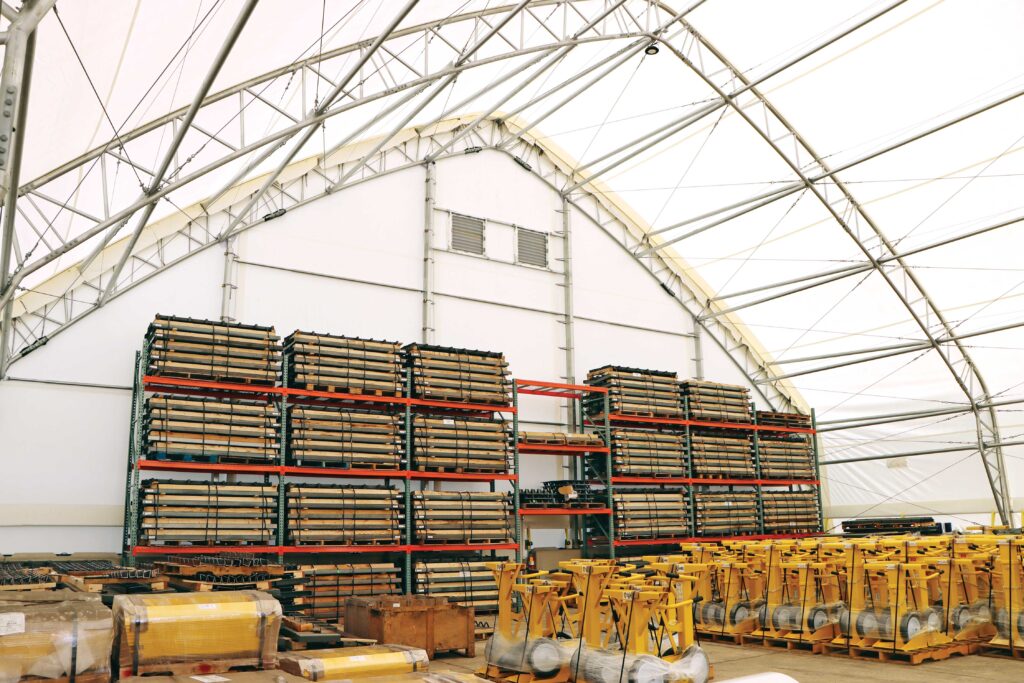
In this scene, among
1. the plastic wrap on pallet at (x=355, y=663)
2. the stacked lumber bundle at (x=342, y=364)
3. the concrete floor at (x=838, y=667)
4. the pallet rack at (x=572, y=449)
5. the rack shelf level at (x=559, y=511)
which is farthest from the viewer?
the pallet rack at (x=572, y=449)

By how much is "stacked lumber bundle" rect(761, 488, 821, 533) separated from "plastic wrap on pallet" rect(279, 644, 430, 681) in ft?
58.5

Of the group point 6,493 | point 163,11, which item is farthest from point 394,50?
point 6,493

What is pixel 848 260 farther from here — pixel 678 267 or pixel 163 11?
pixel 163 11

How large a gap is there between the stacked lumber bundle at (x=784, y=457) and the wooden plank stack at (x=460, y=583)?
986 centimetres

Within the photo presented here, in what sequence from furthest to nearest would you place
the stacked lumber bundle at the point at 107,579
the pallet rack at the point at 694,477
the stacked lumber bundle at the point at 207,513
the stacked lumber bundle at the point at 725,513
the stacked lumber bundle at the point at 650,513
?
the stacked lumber bundle at the point at 725,513
the pallet rack at the point at 694,477
the stacked lumber bundle at the point at 650,513
the stacked lumber bundle at the point at 207,513
the stacked lumber bundle at the point at 107,579

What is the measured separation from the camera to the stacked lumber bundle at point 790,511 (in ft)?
72.1

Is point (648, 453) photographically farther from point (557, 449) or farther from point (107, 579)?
point (107, 579)

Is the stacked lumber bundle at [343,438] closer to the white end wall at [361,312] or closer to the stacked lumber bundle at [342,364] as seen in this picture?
the stacked lumber bundle at [342,364]

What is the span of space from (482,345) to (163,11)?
37.7 feet

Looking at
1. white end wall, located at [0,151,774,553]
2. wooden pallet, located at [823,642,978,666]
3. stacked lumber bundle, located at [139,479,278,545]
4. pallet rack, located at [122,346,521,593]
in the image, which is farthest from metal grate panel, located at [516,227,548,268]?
wooden pallet, located at [823,642,978,666]

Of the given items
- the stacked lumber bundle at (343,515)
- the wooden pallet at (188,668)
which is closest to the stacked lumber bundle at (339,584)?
the stacked lumber bundle at (343,515)

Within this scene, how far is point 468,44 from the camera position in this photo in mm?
15766

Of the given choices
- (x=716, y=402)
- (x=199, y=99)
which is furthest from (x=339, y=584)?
(x=716, y=402)

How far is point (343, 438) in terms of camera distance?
15.0 metres
